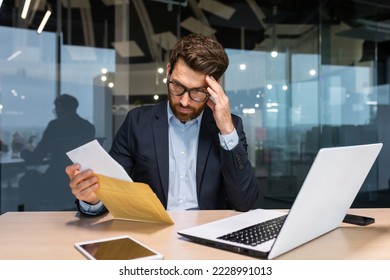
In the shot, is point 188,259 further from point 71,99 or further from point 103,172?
point 71,99

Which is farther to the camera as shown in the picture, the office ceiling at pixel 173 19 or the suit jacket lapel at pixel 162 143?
the office ceiling at pixel 173 19

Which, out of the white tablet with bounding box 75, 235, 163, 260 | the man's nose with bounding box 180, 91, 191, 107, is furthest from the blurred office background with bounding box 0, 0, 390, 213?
the white tablet with bounding box 75, 235, 163, 260

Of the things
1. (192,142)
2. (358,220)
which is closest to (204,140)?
(192,142)

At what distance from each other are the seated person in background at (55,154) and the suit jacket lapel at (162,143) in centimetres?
231

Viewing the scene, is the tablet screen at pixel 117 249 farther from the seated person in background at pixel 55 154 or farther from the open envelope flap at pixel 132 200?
the seated person in background at pixel 55 154

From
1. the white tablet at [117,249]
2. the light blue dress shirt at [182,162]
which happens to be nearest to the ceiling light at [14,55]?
the light blue dress shirt at [182,162]

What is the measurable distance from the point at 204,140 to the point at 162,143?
19cm

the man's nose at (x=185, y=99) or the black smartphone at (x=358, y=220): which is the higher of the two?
the man's nose at (x=185, y=99)

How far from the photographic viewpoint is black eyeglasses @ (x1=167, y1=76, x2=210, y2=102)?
5.35ft

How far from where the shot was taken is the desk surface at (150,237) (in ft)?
3.24

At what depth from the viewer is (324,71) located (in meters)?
4.45

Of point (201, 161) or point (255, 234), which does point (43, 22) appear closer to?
point (201, 161)

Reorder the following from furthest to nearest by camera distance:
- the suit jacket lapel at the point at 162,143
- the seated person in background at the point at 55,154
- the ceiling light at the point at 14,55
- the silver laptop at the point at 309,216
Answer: the seated person in background at the point at 55,154 < the ceiling light at the point at 14,55 < the suit jacket lapel at the point at 162,143 < the silver laptop at the point at 309,216

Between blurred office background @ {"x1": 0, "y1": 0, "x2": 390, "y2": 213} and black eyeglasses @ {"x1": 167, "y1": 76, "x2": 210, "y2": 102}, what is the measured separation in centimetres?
240
